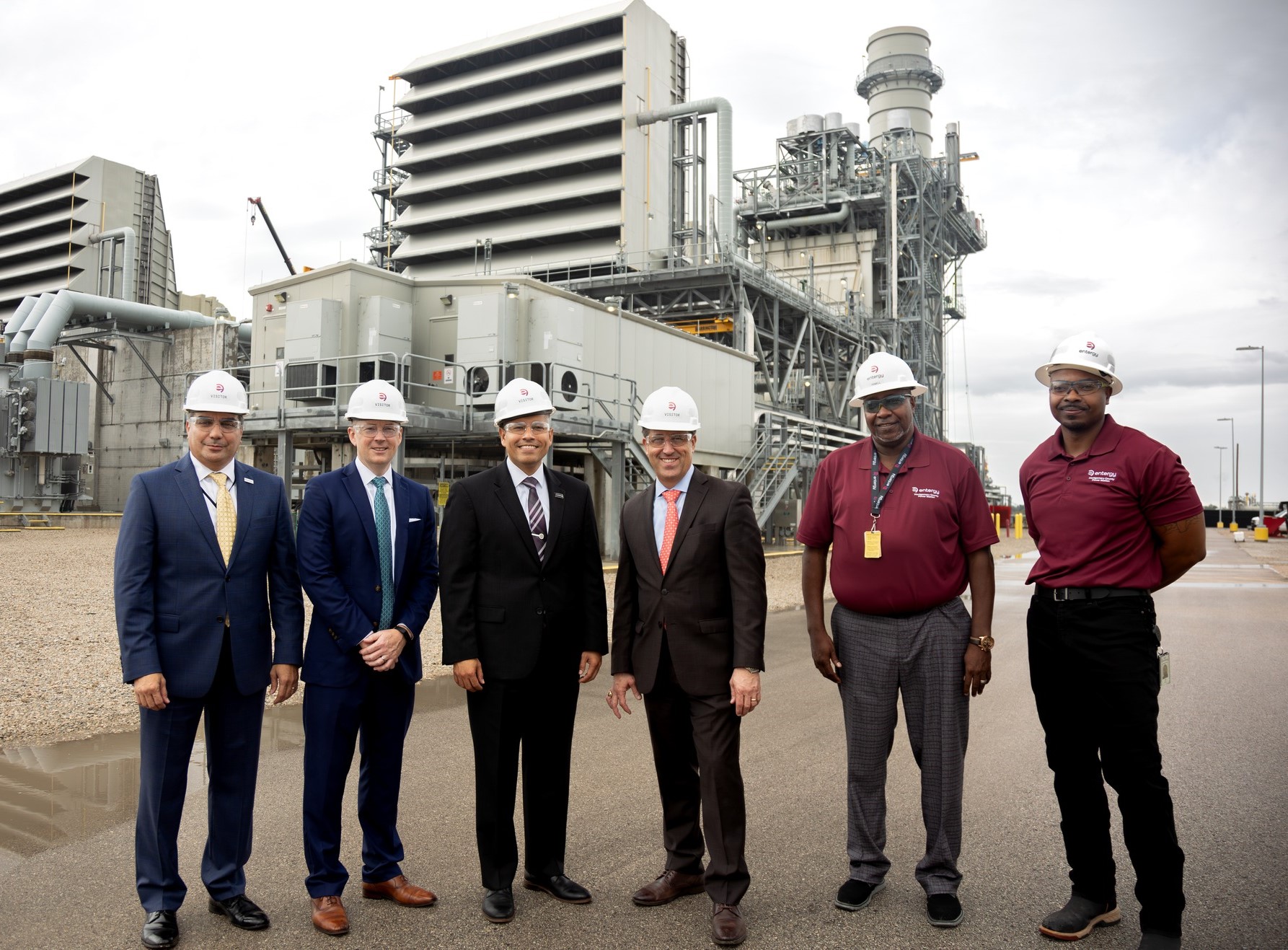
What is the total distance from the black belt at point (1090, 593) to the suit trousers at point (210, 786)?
131 inches

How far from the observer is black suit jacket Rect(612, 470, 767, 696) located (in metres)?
3.99

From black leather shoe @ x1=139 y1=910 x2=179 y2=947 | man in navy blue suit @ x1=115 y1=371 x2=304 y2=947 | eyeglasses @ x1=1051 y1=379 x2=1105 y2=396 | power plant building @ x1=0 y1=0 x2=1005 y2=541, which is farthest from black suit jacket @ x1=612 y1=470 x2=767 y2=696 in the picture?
→ power plant building @ x1=0 y1=0 x2=1005 y2=541

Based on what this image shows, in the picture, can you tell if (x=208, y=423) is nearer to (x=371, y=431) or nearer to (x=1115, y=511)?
(x=371, y=431)

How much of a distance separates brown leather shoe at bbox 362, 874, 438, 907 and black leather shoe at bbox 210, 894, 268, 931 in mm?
427

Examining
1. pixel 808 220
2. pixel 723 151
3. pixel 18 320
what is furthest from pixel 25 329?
pixel 808 220

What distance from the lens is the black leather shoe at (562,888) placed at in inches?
153

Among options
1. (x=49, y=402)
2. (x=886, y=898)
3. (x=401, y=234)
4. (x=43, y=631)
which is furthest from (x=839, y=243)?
(x=886, y=898)

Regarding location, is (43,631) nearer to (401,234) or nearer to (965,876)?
(965,876)

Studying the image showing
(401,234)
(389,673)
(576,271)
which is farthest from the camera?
(401,234)

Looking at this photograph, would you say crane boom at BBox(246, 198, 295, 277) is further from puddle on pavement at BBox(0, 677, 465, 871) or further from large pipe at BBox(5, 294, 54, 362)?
puddle on pavement at BBox(0, 677, 465, 871)

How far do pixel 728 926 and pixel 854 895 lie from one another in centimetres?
61

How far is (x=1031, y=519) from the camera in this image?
13.5 ft

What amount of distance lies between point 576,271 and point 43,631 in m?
44.8

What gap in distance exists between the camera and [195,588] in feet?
12.5
